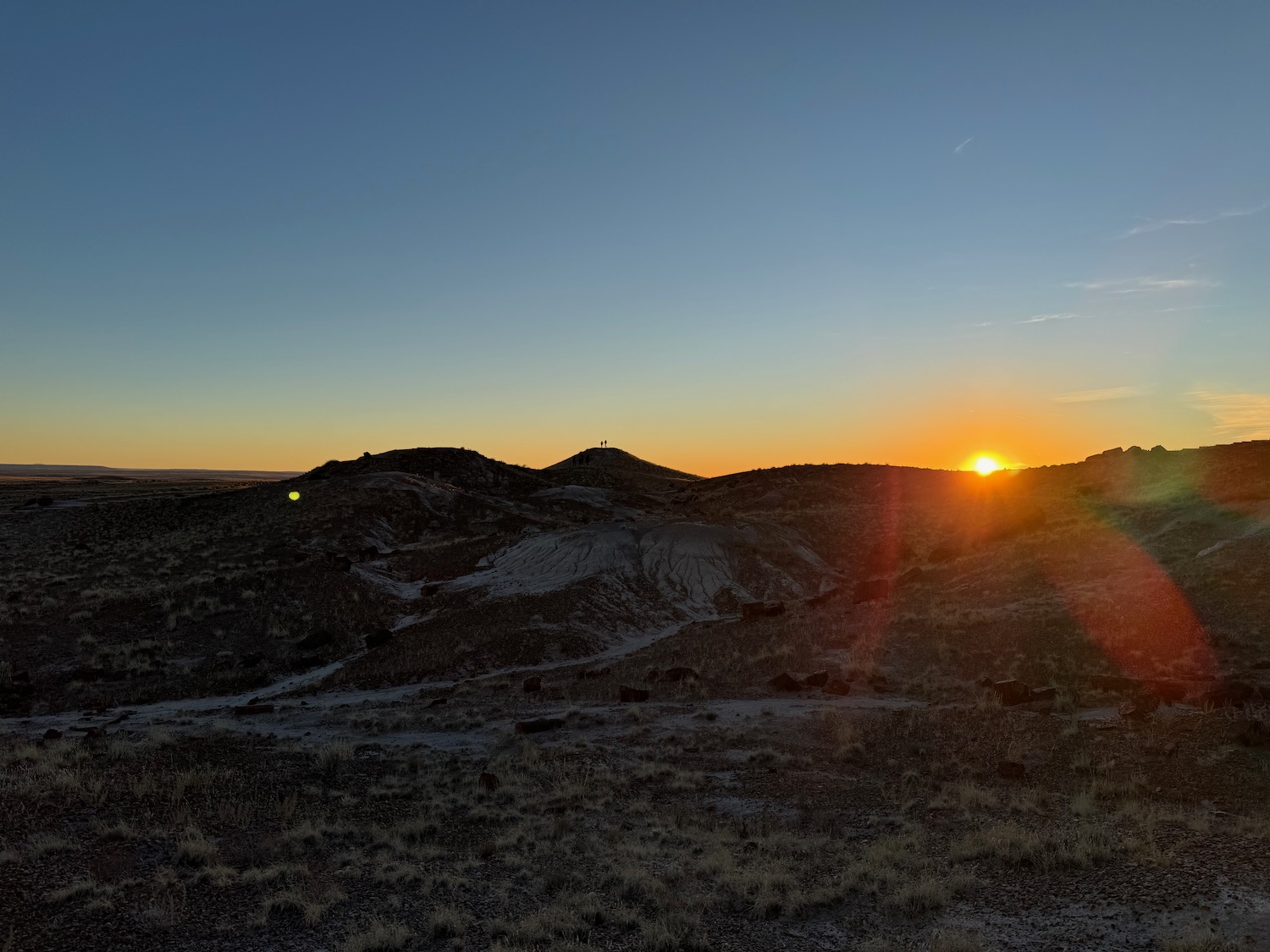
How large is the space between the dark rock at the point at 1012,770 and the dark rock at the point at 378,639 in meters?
25.0

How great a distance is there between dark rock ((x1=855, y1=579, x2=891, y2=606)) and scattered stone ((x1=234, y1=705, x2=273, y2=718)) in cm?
2195

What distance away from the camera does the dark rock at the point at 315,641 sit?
31891mm

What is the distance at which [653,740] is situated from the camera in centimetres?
1883

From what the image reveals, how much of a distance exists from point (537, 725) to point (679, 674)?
21.3 feet

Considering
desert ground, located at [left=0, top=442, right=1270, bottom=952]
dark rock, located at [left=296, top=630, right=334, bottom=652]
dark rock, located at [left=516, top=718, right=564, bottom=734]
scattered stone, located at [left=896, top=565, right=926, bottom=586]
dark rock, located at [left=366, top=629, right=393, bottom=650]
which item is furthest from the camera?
scattered stone, located at [left=896, top=565, right=926, bottom=586]

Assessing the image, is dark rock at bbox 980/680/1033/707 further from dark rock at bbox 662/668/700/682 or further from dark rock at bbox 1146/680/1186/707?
dark rock at bbox 662/668/700/682

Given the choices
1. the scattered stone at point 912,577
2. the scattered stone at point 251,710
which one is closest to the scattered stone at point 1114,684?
the scattered stone at point 912,577

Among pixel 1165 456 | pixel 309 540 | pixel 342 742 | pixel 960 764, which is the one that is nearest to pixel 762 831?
pixel 960 764

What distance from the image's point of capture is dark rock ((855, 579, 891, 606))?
105 feet

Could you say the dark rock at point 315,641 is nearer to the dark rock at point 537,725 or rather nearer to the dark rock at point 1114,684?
the dark rock at point 537,725

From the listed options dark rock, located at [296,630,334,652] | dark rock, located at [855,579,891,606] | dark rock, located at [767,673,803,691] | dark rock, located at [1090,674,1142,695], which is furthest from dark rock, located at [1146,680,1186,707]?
dark rock, located at [296,630,334,652]

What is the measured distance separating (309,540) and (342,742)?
32815 mm

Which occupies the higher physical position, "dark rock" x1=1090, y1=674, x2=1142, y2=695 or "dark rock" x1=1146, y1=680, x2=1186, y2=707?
"dark rock" x1=1146, y1=680, x2=1186, y2=707

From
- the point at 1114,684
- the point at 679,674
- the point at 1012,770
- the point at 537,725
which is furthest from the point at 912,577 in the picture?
the point at 537,725
